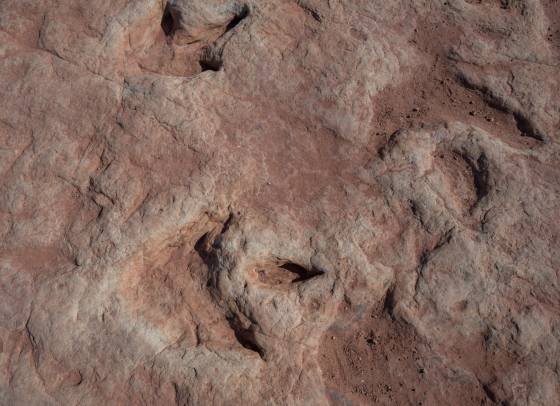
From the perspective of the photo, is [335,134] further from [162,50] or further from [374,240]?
[162,50]

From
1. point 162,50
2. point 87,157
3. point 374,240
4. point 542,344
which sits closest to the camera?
point 542,344

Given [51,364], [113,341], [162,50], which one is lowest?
[51,364]

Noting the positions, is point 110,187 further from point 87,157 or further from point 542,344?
point 542,344

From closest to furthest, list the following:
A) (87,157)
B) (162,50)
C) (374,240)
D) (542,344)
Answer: (542,344), (374,240), (87,157), (162,50)

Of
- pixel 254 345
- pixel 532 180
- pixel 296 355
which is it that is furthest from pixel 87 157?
pixel 532 180

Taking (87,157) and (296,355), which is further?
(87,157)

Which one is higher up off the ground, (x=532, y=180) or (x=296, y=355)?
(x=532, y=180)

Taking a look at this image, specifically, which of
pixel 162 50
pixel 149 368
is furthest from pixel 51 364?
pixel 162 50
